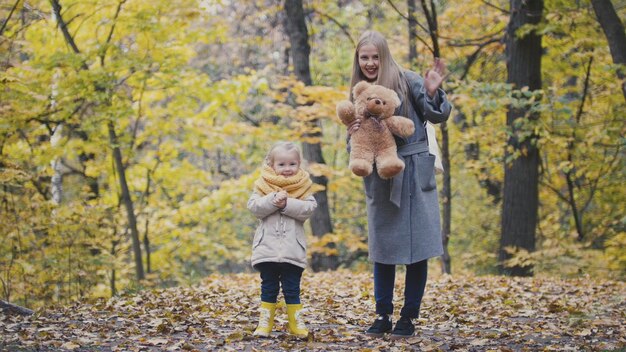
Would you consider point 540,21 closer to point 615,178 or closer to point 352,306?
point 615,178

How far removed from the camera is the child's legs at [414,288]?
189 inches

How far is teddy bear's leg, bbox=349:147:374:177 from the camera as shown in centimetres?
447

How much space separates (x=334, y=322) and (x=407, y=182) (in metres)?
1.54

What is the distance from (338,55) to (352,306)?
1411 centimetres

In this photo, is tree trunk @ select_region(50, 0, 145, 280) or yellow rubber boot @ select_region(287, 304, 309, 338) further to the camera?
tree trunk @ select_region(50, 0, 145, 280)

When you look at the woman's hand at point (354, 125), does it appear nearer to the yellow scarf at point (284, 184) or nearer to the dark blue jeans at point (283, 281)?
the yellow scarf at point (284, 184)

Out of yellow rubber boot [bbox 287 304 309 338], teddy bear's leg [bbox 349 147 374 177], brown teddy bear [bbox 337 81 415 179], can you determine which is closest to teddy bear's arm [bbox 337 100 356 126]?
brown teddy bear [bbox 337 81 415 179]

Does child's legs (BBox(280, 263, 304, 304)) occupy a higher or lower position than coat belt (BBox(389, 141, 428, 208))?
lower

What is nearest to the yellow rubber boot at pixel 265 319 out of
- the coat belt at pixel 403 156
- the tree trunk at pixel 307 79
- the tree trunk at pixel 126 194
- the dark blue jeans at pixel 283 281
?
A: the dark blue jeans at pixel 283 281

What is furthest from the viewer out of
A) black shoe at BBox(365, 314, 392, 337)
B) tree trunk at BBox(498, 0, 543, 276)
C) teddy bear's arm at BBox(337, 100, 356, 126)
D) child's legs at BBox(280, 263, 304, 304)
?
tree trunk at BBox(498, 0, 543, 276)

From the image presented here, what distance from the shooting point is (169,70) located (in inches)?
416

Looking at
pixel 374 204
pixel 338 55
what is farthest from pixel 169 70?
pixel 338 55

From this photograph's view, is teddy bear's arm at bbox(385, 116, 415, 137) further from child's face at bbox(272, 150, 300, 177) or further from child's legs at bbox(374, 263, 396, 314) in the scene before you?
child's legs at bbox(374, 263, 396, 314)

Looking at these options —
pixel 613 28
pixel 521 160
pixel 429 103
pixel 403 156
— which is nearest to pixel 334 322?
pixel 403 156
